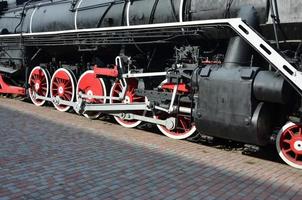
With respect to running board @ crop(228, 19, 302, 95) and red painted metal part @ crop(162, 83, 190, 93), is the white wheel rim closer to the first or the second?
red painted metal part @ crop(162, 83, 190, 93)

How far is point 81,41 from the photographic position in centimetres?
835

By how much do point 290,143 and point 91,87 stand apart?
4492 mm

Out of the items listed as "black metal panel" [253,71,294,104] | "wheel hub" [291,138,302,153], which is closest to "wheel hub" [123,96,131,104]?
"black metal panel" [253,71,294,104]

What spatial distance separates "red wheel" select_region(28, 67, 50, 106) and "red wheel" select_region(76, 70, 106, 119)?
1688 millimetres

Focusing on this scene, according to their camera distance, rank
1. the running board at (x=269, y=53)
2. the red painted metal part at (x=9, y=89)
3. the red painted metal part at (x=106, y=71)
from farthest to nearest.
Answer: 1. the red painted metal part at (x=9, y=89)
2. the red painted metal part at (x=106, y=71)
3. the running board at (x=269, y=53)

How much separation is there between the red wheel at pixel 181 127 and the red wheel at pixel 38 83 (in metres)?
4.16

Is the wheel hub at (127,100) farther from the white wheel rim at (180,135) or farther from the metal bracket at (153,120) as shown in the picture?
the white wheel rim at (180,135)

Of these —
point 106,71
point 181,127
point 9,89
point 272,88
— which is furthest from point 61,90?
point 272,88

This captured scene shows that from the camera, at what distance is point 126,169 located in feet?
16.1

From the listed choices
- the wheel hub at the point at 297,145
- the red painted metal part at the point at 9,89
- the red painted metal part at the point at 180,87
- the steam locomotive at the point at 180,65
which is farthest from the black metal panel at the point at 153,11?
the red painted metal part at the point at 9,89

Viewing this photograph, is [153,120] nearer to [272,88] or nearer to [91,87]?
[91,87]

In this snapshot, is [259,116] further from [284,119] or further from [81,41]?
[81,41]

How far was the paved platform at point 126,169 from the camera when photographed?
417 cm

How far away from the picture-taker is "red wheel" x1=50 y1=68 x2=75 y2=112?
29.4 ft
